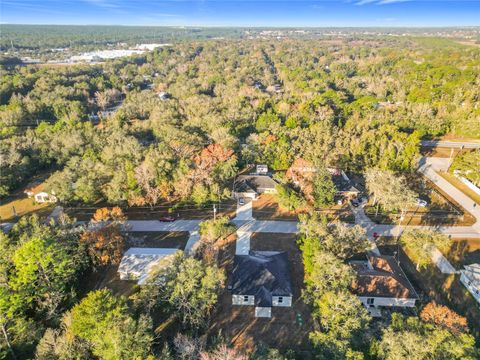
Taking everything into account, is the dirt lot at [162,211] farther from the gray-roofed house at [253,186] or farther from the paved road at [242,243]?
the paved road at [242,243]

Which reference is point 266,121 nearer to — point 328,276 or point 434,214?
point 434,214

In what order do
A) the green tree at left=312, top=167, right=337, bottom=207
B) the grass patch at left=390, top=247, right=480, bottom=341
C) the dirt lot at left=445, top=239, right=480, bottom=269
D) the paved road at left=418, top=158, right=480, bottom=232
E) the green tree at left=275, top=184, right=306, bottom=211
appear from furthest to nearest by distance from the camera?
1. the paved road at left=418, top=158, right=480, bottom=232
2. the green tree at left=312, top=167, right=337, bottom=207
3. the green tree at left=275, top=184, right=306, bottom=211
4. the dirt lot at left=445, top=239, right=480, bottom=269
5. the grass patch at left=390, top=247, right=480, bottom=341

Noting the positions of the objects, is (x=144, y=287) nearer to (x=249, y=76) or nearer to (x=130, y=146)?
(x=130, y=146)

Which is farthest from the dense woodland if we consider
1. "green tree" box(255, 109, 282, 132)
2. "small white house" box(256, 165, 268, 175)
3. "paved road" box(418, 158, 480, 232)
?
"paved road" box(418, 158, 480, 232)

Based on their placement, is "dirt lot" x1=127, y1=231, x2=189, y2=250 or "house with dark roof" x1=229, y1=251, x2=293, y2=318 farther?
"dirt lot" x1=127, y1=231, x2=189, y2=250

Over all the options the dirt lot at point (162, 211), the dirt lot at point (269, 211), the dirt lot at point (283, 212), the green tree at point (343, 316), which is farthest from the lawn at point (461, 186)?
the dirt lot at point (162, 211)

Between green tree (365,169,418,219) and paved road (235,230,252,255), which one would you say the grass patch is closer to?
green tree (365,169,418,219)

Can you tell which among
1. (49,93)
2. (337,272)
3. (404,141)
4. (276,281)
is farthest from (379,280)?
(49,93)
